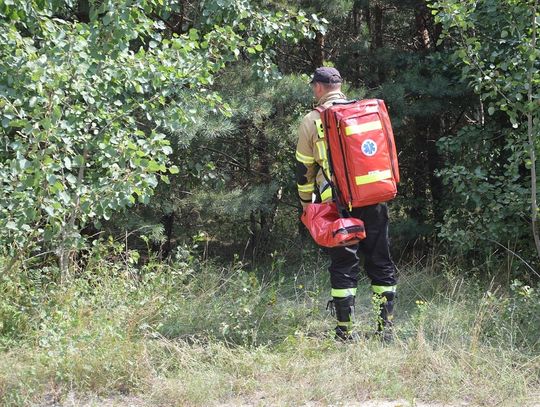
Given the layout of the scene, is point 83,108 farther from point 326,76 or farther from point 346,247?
point 346,247

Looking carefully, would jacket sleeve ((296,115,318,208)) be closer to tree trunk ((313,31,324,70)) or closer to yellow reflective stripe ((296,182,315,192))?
yellow reflective stripe ((296,182,315,192))

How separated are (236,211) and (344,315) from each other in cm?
224

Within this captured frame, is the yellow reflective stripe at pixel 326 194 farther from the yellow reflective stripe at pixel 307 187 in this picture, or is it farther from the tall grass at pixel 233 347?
the tall grass at pixel 233 347

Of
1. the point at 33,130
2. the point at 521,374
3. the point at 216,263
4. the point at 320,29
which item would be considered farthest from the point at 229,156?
the point at 521,374

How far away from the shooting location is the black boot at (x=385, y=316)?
4.79 m

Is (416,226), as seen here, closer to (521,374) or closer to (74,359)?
(521,374)

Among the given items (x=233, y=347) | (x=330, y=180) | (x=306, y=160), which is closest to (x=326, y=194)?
(x=330, y=180)

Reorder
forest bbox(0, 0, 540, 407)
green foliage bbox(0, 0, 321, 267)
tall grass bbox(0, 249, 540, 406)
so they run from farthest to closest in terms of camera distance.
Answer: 1. green foliage bbox(0, 0, 321, 267)
2. forest bbox(0, 0, 540, 407)
3. tall grass bbox(0, 249, 540, 406)

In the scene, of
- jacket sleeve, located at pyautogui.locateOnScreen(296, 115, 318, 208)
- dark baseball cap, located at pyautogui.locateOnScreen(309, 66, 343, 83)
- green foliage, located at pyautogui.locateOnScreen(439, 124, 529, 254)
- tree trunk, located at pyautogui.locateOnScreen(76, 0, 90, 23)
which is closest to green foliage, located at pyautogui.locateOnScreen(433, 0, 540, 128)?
green foliage, located at pyautogui.locateOnScreen(439, 124, 529, 254)

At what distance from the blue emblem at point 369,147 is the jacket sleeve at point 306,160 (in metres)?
0.41

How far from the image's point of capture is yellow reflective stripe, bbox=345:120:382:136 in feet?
15.0

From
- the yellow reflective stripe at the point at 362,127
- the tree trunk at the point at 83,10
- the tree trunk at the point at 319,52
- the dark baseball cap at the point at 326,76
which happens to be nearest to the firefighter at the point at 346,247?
the dark baseball cap at the point at 326,76

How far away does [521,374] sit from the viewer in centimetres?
427

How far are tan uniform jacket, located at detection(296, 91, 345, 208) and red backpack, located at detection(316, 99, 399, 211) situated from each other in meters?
0.10
